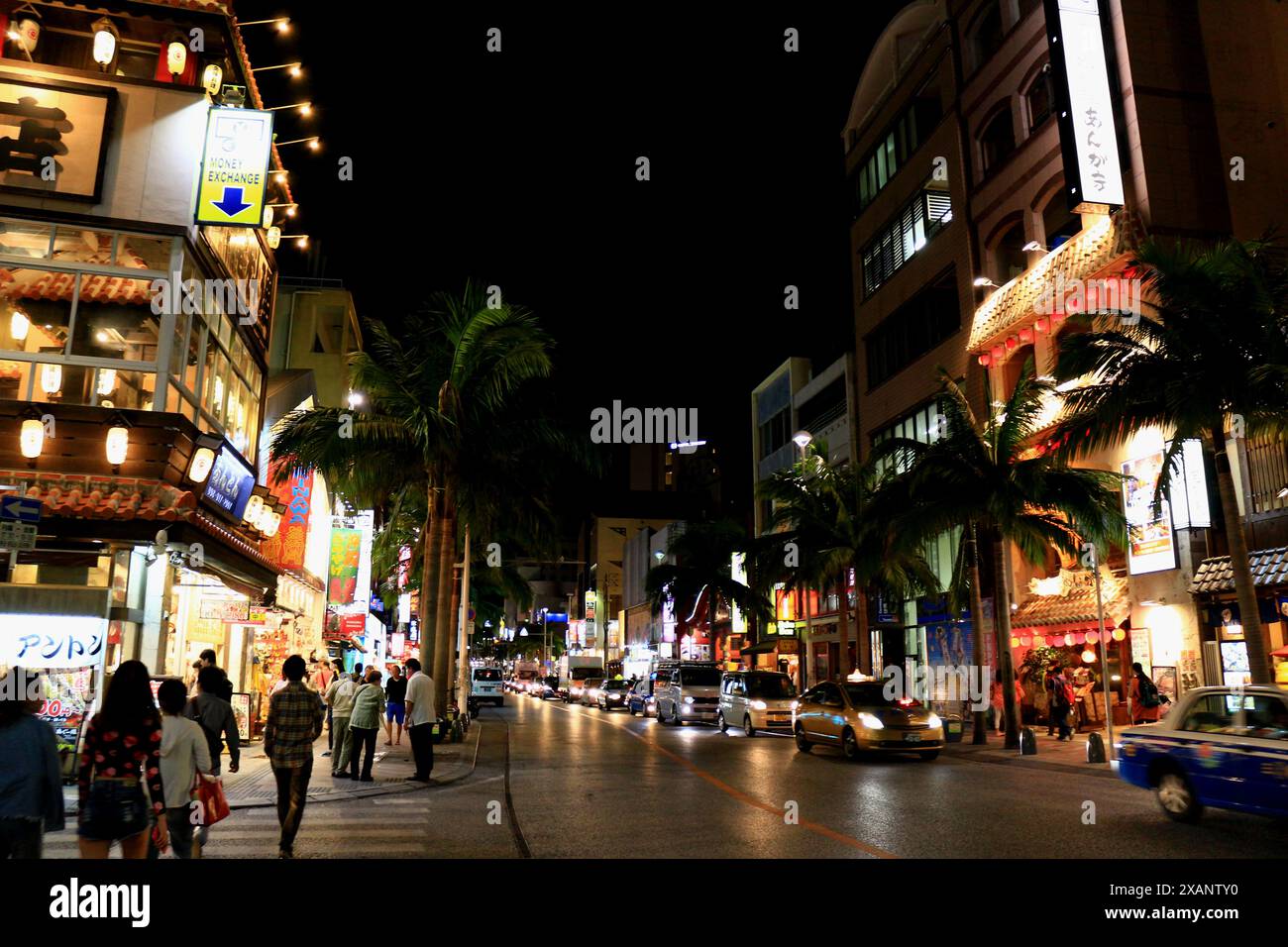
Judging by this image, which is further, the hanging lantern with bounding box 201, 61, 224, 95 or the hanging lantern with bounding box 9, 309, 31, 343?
the hanging lantern with bounding box 201, 61, 224, 95

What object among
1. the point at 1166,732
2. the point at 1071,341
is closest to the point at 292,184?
the point at 1071,341

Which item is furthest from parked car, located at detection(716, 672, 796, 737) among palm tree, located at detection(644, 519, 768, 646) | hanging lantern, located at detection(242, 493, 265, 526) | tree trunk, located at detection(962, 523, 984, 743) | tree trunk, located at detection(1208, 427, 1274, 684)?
palm tree, located at detection(644, 519, 768, 646)

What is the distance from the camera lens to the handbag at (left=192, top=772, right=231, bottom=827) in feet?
23.0

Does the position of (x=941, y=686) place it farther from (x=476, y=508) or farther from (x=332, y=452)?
(x=332, y=452)

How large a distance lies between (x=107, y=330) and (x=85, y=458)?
2611 mm

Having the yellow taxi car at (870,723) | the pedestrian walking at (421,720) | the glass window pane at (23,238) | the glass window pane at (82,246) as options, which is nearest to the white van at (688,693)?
the yellow taxi car at (870,723)

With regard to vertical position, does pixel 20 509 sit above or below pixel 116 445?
below

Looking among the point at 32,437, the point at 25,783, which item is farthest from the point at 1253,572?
the point at 32,437

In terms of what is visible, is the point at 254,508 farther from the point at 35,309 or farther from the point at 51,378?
the point at 35,309

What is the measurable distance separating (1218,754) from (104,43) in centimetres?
2013

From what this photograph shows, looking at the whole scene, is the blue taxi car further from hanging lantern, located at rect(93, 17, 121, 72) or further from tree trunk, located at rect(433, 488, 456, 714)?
hanging lantern, located at rect(93, 17, 121, 72)

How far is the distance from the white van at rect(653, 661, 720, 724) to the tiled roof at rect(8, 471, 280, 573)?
2114cm

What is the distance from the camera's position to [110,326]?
1638 cm

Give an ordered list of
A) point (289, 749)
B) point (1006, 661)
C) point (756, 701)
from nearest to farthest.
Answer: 1. point (289, 749)
2. point (1006, 661)
3. point (756, 701)
